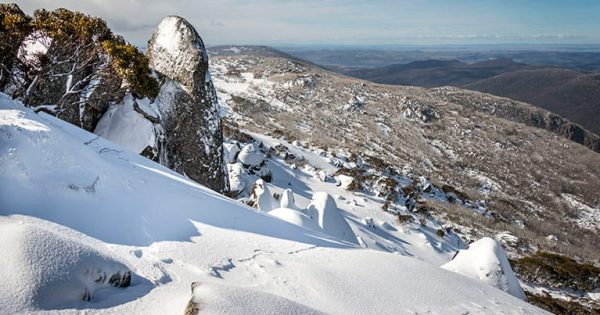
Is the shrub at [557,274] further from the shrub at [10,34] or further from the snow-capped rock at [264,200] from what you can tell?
the shrub at [10,34]

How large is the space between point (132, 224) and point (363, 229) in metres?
16.6

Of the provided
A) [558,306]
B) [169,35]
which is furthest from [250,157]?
[558,306]

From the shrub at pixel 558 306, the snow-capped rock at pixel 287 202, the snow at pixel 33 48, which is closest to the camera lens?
the snow at pixel 33 48

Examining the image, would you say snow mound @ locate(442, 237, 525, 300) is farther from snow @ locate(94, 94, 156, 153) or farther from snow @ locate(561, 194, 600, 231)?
snow @ locate(561, 194, 600, 231)

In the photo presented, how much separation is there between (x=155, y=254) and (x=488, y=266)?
11.5 m

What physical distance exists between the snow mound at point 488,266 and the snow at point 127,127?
13257 mm

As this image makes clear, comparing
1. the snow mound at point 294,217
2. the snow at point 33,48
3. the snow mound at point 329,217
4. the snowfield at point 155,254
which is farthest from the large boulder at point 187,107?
the snowfield at point 155,254

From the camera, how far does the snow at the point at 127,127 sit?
15297 millimetres

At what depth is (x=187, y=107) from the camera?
18031 mm

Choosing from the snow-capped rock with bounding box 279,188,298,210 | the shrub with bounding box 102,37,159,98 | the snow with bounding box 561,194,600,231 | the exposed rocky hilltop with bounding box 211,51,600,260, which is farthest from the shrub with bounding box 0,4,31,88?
the snow with bounding box 561,194,600,231

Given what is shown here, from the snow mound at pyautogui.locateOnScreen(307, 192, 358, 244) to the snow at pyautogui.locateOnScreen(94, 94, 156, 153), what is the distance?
298 inches

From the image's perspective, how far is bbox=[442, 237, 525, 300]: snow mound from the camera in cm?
1277

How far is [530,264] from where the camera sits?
24.9 meters

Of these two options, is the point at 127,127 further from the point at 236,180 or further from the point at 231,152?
the point at 231,152
